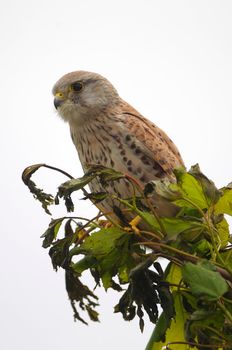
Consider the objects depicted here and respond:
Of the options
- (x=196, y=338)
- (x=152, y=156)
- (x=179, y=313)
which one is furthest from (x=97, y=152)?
(x=196, y=338)

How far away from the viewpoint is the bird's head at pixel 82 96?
6277 millimetres

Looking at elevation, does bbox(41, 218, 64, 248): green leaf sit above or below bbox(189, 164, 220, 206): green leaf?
above

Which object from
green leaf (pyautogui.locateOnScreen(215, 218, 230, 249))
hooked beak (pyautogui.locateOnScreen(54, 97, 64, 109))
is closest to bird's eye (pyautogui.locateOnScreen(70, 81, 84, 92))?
hooked beak (pyautogui.locateOnScreen(54, 97, 64, 109))

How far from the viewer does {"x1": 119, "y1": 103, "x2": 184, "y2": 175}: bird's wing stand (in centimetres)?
554

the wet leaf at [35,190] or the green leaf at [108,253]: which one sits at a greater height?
the wet leaf at [35,190]

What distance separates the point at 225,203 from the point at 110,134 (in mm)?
2957

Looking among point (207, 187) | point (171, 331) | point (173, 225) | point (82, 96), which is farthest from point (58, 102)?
point (173, 225)

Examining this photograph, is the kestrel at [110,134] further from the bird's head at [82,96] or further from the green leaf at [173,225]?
the green leaf at [173,225]

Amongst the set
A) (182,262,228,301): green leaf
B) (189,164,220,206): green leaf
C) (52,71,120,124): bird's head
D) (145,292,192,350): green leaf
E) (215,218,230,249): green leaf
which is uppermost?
(52,71,120,124): bird's head

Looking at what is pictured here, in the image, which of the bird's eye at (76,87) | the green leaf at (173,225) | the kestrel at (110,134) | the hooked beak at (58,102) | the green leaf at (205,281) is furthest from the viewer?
the bird's eye at (76,87)

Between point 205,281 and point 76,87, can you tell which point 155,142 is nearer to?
point 76,87

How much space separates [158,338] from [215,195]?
669 millimetres

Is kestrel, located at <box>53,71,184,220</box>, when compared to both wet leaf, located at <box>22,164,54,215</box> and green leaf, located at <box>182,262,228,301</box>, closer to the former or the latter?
wet leaf, located at <box>22,164,54,215</box>

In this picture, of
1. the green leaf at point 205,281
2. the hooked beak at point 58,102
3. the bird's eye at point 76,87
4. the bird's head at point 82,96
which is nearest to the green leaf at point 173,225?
the green leaf at point 205,281
